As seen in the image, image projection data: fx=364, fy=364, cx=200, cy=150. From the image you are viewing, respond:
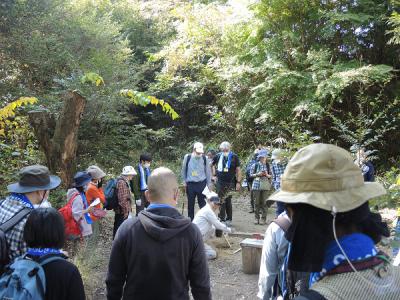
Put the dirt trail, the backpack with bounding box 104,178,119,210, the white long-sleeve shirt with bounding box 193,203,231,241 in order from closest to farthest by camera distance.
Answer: the dirt trail < the white long-sleeve shirt with bounding box 193,203,231,241 < the backpack with bounding box 104,178,119,210

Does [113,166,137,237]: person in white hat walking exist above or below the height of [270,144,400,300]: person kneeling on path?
below

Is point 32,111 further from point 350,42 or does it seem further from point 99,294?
point 350,42

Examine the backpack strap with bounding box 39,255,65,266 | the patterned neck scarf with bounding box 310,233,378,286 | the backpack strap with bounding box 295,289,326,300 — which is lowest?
the backpack strap with bounding box 39,255,65,266

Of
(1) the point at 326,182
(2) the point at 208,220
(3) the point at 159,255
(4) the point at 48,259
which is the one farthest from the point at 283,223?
(2) the point at 208,220

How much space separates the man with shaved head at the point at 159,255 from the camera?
2.41m

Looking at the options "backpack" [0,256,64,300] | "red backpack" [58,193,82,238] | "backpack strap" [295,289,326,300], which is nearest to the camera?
"backpack strap" [295,289,326,300]

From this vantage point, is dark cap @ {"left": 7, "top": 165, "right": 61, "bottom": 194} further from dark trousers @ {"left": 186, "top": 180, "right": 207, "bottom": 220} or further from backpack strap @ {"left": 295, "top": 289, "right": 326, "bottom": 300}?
dark trousers @ {"left": 186, "top": 180, "right": 207, "bottom": 220}

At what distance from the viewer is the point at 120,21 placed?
20797mm

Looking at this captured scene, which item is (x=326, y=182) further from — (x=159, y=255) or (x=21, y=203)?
(x=21, y=203)

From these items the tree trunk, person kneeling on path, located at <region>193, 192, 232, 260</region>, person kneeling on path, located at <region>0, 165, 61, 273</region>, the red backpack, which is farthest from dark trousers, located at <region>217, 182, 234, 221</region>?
person kneeling on path, located at <region>0, 165, 61, 273</region>

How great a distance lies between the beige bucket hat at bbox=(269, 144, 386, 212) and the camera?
1.27 meters

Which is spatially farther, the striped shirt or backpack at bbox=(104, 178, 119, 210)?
backpack at bbox=(104, 178, 119, 210)

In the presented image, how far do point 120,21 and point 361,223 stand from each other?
21503 millimetres

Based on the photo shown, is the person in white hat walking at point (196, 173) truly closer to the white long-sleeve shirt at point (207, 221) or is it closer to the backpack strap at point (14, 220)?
the white long-sleeve shirt at point (207, 221)
